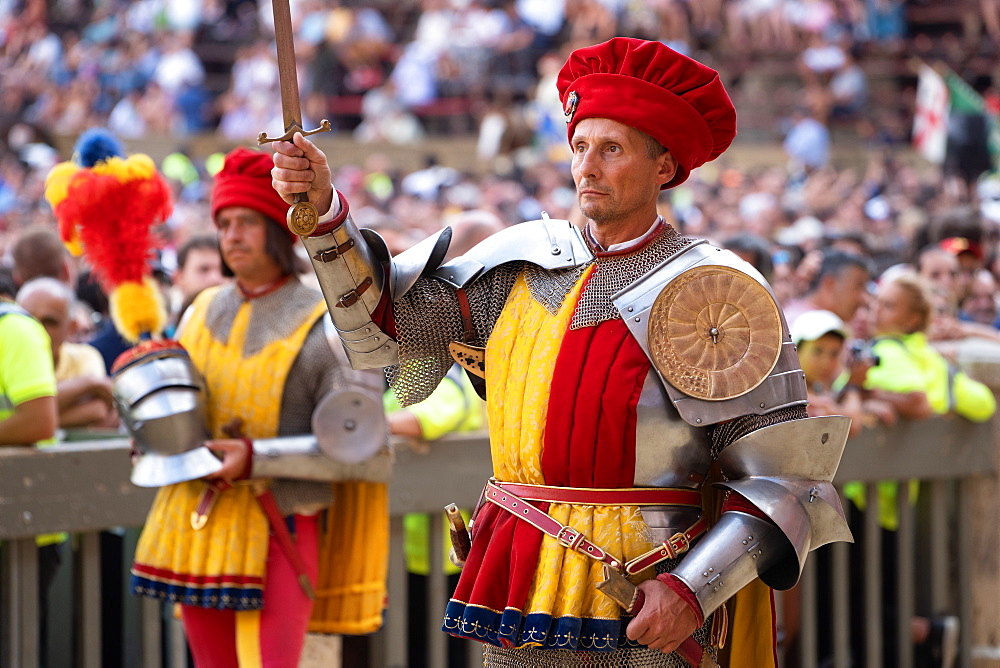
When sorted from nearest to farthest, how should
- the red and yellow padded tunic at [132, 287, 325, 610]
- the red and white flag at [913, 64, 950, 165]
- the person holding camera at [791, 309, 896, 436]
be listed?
the red and yellow padded tunic at [132, 287, 325, 610] < the person holding camera at [791, 309, 896, 436] < the red and white flag at [913, 64, 950, 165]

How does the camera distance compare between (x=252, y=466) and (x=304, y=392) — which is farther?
(x=304, y=392)

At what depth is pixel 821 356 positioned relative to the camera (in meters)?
4.63

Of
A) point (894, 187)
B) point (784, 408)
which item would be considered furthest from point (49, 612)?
point (894, 187)

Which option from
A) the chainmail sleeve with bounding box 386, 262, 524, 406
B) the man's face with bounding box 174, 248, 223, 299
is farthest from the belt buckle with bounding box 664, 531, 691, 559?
the man's face with bounding box 174, 248, 223, 299

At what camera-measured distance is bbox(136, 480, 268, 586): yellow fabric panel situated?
3467 millimetres

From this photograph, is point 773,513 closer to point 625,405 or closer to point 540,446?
point 625,405

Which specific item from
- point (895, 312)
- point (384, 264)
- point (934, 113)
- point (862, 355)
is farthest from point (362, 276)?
point (934, 113)

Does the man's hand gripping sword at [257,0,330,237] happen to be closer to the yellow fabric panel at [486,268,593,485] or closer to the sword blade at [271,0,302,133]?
the sword blade at [271,0,302,133]

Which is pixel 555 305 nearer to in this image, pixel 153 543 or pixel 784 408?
pixel 784 408

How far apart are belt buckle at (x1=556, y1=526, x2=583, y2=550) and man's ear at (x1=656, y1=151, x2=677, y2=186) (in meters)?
0.74

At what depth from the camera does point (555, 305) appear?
2.61 meters

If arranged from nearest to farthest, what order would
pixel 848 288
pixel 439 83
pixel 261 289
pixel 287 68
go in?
pixel 287 68, pixel 261 289, pixel 848 288, pixel 439 83

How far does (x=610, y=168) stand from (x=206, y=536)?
5.42 feet

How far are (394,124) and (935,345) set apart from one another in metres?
11.8
